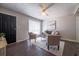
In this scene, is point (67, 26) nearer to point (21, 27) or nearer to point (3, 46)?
point (21, 27)

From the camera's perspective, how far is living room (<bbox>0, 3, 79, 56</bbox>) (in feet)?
7.79

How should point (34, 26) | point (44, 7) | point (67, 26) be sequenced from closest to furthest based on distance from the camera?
point (44, 7) → point (67, 26) → point (34, 26)

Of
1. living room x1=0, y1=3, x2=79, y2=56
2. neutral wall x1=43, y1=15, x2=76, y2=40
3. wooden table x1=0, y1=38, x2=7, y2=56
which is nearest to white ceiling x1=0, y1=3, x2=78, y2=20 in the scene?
living room x1=0, y1=3, x2=79, y2=56

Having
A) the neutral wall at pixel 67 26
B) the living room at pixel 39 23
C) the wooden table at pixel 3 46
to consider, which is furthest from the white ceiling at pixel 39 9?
the wooden table at pixel 3 46

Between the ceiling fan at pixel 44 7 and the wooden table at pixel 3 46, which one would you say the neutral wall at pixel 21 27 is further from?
the ceiling fan at pixel 44 7

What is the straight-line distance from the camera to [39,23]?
2.77 metres

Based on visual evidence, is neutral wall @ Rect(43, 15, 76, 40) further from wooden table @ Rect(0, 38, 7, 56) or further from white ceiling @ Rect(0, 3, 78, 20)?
wooden table @ Rect(0, 38, 7, 56)

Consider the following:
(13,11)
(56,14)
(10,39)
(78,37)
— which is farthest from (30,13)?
(78,37)

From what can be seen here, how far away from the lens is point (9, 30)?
8.19 ft

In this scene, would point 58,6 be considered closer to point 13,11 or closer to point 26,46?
point 13,11

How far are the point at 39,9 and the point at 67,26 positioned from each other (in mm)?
943

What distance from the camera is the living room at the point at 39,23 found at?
238 cm

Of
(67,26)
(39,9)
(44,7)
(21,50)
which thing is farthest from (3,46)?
(67,26)

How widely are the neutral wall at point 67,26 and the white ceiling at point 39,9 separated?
14 centimetres
